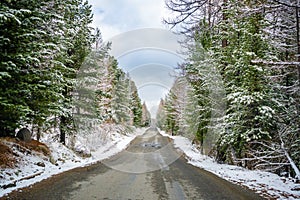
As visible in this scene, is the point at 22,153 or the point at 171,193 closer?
the point at 171,193

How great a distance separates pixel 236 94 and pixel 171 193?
533 centimetres

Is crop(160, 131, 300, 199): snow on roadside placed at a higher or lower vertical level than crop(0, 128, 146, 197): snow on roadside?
higher

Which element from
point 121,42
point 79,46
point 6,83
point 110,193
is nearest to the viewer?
point 110,193

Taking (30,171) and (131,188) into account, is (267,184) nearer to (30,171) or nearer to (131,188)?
(131,188)

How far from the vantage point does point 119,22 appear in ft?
57.3

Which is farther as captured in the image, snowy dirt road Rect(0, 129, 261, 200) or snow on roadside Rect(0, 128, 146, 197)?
snow on roadside Rect(0, 128, 146, 197)

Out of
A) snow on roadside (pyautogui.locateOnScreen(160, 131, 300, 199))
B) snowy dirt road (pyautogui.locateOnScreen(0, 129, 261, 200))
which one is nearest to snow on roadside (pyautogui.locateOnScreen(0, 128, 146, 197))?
snowy dirt road (pyautogui.locateOnScreen(0, 129, 261, 200))

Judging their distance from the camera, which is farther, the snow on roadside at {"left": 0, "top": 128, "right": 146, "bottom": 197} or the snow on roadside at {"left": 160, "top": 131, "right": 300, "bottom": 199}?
the snow on roadside at {"left": 0, "top": 128, "right": 146, "bottom": 197}

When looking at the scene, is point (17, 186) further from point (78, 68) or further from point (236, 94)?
point (78, 68)

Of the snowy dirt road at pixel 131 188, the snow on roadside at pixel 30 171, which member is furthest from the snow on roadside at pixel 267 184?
the snow on roadside at pixel 30 171

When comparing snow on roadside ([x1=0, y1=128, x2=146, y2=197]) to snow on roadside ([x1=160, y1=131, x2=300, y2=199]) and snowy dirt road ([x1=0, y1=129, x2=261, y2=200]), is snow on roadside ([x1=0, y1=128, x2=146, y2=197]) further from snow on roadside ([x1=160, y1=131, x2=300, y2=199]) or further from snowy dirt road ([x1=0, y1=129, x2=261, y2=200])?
snow on roadside ([x1=160, y1=131, x2=300, y2=199])

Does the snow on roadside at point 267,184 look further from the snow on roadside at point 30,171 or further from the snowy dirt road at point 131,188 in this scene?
the snow on roadside at point 30,171

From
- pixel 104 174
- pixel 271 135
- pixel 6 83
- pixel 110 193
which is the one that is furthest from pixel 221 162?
pixel 6 83

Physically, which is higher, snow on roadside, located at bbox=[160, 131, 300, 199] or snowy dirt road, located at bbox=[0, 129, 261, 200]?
snow on roadside, located at bbox=[160, 131, 300, 199]
